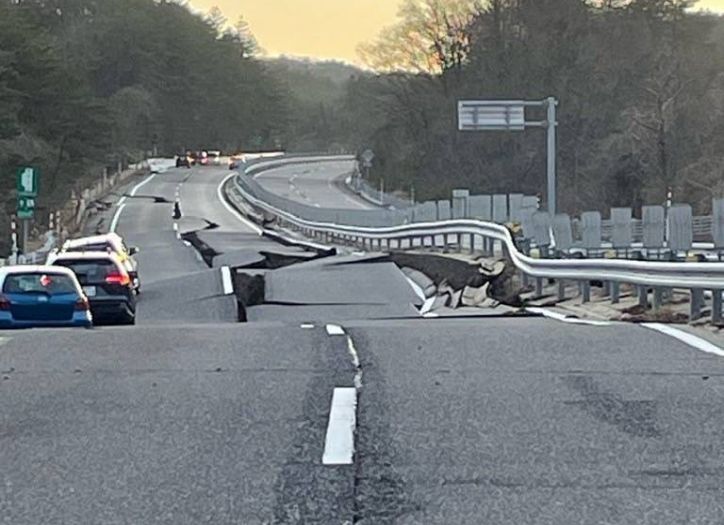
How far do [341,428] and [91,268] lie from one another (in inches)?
653

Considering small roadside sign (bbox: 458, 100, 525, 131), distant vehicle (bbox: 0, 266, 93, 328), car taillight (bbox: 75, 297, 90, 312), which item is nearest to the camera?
distant vehicle (bbox: 0, 266, 93, 328)

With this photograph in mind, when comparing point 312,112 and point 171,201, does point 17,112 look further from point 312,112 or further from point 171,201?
point 312,112

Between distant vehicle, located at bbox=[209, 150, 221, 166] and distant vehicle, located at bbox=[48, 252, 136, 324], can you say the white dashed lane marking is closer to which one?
distant vehicle, located at bbox=[48, 252, 136, 324]

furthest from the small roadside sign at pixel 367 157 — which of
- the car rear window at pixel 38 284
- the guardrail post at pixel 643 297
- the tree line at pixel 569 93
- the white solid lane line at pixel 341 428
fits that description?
the white solid lane line at pixel 341 428

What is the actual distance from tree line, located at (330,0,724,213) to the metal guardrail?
14.9m

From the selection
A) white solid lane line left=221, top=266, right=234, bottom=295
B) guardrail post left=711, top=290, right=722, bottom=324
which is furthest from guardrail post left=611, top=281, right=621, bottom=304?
white solid lane line left=221, top=266, right=234, bottom=295

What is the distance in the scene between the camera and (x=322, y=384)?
32.7 feet

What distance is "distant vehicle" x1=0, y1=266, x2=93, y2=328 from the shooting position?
60.9ft

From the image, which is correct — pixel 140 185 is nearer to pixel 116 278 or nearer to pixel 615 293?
Result: pixel 116 278

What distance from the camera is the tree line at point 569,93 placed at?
194 feet

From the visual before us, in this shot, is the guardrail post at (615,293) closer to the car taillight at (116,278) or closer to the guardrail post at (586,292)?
the guardrail post at (586,292)

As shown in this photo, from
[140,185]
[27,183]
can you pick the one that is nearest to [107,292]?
[27,183]

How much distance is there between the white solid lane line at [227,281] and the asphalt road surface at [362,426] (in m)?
13.1

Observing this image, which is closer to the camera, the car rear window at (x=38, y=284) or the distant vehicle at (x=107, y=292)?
the car rear window at (x=38, y=284)
